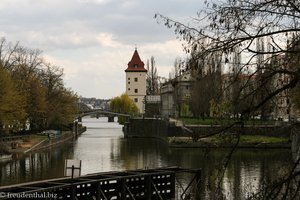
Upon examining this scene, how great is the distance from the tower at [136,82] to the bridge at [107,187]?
102 metres

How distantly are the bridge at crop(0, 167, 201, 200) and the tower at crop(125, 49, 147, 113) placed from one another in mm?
102302

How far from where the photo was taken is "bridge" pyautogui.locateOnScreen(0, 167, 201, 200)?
17.4 m

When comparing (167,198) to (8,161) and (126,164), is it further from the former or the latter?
(8,161)

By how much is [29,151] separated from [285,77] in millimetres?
47238

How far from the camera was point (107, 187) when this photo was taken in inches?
816

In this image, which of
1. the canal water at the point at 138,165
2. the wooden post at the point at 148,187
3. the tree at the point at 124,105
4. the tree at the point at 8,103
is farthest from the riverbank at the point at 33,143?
the tree at the point at 124,105

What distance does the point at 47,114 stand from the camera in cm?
6762

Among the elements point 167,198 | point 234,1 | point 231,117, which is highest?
point 234,1

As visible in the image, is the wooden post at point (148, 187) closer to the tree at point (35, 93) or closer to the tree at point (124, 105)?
the tree at point (35, 93)

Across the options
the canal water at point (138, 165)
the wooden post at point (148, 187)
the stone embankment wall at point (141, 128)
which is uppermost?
the stone embankment wall at point (141, 128)

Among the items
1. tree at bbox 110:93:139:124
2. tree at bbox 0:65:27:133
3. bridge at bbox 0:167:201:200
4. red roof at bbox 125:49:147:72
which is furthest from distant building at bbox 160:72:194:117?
bridge at bbox 0:167:201:200

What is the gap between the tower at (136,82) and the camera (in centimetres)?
12750

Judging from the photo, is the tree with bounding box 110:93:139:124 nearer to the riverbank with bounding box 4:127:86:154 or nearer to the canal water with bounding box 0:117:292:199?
the riverbank with bounding box 4:127:86:154

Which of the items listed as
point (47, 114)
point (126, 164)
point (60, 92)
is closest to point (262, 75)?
point (126, 164)
